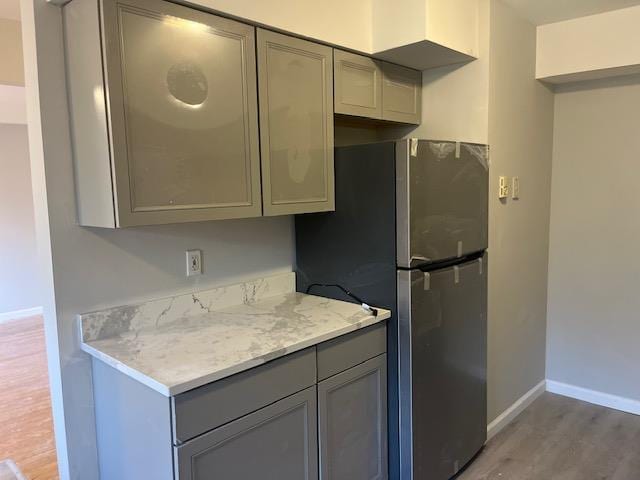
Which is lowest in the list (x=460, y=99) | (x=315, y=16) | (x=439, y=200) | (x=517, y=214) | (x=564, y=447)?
(x=564, y=447)

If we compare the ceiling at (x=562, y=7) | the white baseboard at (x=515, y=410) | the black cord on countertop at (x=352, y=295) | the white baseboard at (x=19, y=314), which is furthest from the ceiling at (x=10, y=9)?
the white baseboard at (x=19, y=314)

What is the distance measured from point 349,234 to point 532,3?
5.30ft

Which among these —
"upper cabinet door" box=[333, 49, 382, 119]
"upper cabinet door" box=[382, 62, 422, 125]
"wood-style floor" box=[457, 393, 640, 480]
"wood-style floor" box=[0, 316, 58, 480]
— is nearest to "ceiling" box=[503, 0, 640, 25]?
"upper cabinet door" box=[382, 62, 422, 125]

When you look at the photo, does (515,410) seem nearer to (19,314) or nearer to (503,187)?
(503,187)

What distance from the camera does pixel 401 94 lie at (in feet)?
8.29

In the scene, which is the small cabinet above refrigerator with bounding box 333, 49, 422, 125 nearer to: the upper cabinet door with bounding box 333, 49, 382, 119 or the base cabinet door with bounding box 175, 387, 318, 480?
the upper cabinet door with bounding box 333, 49, 382, 119

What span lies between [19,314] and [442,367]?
16.9ft

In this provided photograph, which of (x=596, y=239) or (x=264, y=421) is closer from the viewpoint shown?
(x=264, y=421)

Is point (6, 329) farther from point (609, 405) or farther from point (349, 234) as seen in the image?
point (609, 405)

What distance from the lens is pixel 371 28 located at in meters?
2.26

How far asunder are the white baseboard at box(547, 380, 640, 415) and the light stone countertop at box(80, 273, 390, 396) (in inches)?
77.7

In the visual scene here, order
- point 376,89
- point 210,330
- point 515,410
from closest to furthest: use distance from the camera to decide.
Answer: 1. point 210,330
2. point 376,89
3. point 515,410

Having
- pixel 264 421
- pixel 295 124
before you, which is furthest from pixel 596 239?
pixel 264 421

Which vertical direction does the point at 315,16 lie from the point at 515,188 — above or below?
above
